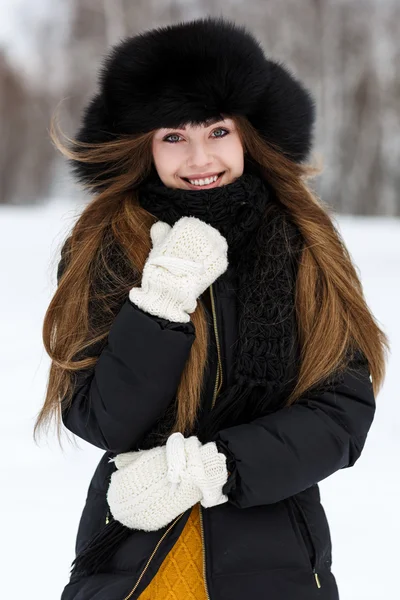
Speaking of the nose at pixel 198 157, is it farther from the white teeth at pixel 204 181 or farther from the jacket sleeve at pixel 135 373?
the jacket sleeve at pixel 135 373

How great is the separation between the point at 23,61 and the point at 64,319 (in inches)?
530

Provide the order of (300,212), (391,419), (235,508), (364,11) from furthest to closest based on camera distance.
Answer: (364,11)
(391,419)
(300,212)
(235,508)

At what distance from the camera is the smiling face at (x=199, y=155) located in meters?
1.67

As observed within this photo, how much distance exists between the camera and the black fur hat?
161cm

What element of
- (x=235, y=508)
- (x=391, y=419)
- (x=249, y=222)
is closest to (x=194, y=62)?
(x=249, y=222)

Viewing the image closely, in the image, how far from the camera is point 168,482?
1.46 meters

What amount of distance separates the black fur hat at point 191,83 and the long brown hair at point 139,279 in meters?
0.05

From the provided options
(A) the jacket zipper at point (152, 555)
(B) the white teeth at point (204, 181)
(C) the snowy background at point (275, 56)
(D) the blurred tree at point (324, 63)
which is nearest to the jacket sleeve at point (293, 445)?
(A) the jacket zipper at point (152, 555)

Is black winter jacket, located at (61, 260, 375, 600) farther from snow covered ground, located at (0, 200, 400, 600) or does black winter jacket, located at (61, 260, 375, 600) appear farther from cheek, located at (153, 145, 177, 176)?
snow covered ground, located at (0, 200, 400, 600)

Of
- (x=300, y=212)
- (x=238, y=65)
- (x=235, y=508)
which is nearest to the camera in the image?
(x=235, y=508)

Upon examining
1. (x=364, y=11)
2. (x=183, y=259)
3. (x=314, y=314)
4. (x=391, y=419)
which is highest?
(x=364, y=11)

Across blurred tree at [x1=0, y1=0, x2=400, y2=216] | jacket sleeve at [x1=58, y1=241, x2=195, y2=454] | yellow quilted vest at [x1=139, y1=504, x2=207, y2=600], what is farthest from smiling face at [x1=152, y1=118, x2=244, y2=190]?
blurred tree at [x1=0, y1=0, x2=400, y2=216]

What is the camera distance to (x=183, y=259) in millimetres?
1544

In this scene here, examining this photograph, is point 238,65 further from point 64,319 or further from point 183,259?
point 64,319
